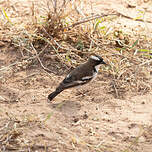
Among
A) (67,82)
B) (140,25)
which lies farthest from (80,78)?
(140,25)

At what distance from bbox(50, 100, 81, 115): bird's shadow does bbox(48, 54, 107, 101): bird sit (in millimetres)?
198

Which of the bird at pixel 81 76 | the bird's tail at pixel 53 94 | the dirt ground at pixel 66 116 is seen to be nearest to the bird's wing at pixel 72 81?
the bird at pixel 81 76

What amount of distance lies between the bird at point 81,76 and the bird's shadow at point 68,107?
198 millimetres

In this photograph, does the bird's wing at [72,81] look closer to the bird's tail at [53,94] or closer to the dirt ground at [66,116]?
the bird's tail at [53,94]

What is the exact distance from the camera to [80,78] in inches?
246

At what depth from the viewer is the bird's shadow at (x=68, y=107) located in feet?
19.4

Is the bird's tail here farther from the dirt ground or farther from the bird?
the dirt ground

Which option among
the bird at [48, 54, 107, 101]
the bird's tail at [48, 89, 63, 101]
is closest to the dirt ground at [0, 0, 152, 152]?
the bird's tail at [48, 89, 63, 101]

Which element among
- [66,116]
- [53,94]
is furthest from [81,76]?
[66,116]

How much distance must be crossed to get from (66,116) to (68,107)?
31cm

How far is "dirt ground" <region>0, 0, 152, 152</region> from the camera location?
499 centimetres

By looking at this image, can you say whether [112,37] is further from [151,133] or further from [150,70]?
[151,133]

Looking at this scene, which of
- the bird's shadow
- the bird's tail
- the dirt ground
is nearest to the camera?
A: the dirt ground

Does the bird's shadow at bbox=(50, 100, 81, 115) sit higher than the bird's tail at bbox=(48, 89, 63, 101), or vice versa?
the bird's tail at bbox=(48, 89, 63, 101)
